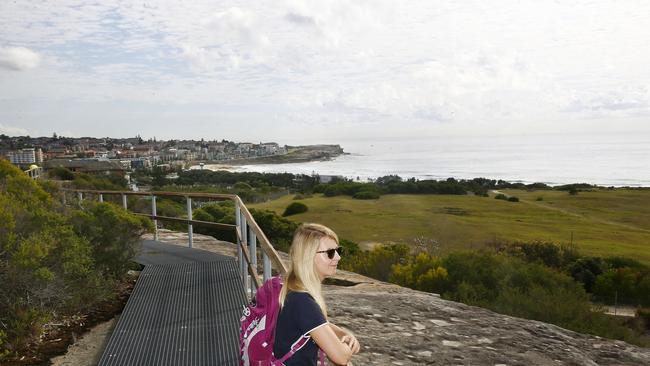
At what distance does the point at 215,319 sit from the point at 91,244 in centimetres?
251

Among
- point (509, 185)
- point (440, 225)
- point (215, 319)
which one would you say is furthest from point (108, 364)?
point (509, 185)

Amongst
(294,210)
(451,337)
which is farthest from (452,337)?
(294,210)

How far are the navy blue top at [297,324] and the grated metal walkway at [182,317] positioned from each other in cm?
168

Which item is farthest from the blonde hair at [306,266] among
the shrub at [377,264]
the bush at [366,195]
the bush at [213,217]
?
the bush at [366,195]

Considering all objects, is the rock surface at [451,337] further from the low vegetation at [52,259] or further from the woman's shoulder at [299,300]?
the woman's shoulder at [299,300]

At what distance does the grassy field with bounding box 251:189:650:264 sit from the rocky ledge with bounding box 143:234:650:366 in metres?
18.7

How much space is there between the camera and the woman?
1955 mm

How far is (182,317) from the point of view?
458cm

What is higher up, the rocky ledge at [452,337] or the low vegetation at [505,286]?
Answer: the rocky ledge at [452,337]

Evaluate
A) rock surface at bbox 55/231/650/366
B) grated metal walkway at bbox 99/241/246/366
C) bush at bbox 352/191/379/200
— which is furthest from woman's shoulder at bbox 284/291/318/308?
bush at bbox 352/191/379/200

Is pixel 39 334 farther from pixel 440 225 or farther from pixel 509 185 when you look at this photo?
pixel 509 185

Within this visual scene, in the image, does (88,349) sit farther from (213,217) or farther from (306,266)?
(213,217)

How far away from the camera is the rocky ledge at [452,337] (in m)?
4.89

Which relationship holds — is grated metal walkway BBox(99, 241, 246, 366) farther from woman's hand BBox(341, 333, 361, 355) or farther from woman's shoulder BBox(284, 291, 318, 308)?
woman's shoulder BBox(284, 291, 318, 308)
